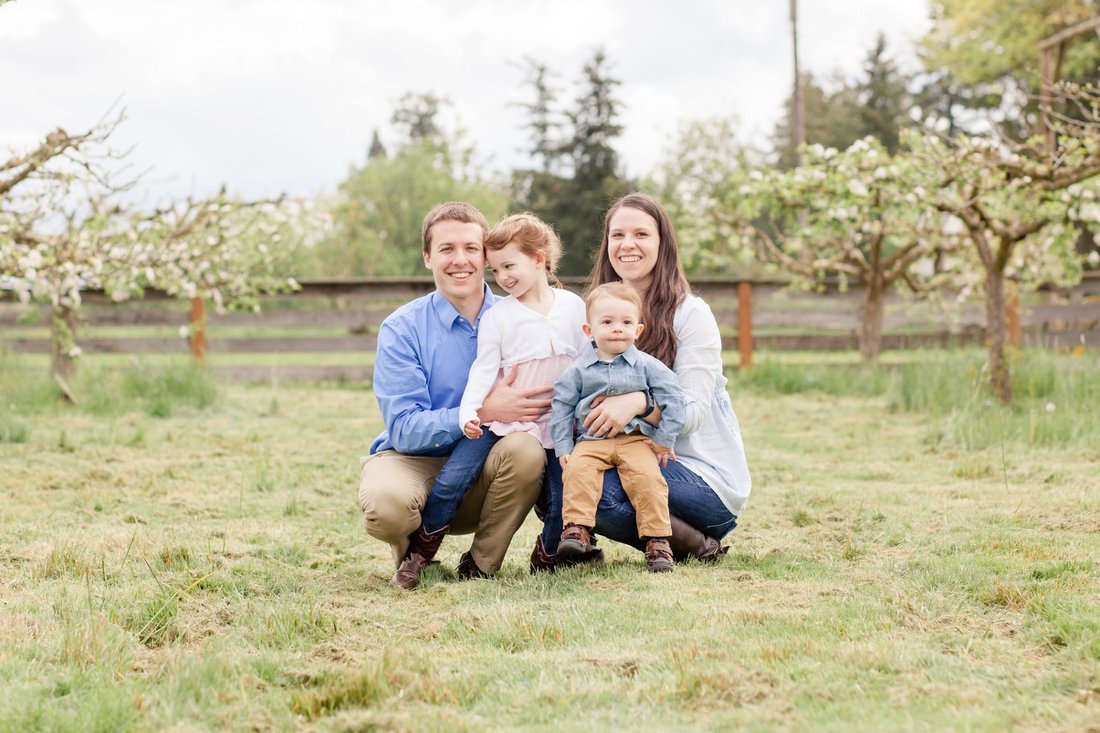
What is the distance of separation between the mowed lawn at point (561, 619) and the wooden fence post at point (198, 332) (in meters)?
7.02

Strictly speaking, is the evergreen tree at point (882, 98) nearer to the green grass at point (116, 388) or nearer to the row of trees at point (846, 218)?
the row of trees at point (846, 218)

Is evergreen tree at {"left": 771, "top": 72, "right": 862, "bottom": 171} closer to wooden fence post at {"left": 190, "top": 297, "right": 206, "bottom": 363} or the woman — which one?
wooden fence post at {"left": 190, "top": 297, "right": 206, "bottom": 363}

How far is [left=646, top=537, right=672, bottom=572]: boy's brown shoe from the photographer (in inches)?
160

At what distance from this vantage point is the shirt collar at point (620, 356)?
4.05 metres

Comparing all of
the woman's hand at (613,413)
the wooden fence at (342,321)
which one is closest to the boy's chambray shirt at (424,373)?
the woman's hand at (613,413)

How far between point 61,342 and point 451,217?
24.4ft

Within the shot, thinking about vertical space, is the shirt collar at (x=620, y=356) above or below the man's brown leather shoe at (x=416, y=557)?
above

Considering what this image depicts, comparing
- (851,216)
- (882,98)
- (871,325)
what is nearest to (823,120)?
(882,98)

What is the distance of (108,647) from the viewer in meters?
3.01

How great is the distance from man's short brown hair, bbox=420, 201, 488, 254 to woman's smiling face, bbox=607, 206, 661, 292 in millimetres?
521

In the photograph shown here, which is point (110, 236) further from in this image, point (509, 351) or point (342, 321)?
point (509, 351)

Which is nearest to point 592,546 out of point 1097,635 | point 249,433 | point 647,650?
point 647,650

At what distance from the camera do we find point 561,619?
3.38 meters

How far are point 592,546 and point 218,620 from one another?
55.4 inches
